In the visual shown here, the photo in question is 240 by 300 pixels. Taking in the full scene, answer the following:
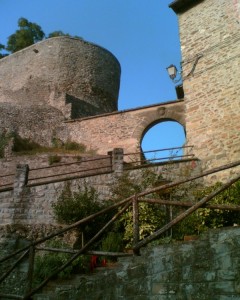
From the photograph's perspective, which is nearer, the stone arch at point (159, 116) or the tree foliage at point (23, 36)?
the stone arch at point (159, 116)

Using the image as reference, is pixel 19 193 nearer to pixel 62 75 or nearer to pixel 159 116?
pixel 159 116

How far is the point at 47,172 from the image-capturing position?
14.0 m

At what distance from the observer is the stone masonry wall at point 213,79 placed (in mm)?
11438

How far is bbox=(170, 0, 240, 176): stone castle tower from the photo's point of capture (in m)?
11.5

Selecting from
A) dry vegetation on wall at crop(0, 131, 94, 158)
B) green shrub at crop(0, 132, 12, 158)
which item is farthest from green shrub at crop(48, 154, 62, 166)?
green shrub at crop(0, 132, 12, 158)

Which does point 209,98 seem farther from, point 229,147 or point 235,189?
point 235,189

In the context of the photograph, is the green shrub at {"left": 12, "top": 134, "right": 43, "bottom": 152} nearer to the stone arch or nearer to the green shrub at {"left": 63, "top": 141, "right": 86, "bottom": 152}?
the green shrub at {"left": 63, "top": 141, "right": 86, "bottom": 152}

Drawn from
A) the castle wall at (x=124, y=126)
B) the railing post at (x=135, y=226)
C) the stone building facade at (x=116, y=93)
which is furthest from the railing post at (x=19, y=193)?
the castle wall at (x=124, y=126)

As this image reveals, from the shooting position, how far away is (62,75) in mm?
23891

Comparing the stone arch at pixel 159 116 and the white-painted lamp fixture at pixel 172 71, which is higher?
the white-painted lamp fixture at pixel 172 71

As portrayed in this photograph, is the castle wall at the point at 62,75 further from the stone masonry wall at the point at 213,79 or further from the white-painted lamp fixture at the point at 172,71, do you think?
the stone masonry wall at the point at 213,79

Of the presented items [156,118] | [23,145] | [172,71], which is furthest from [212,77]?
[23,145]

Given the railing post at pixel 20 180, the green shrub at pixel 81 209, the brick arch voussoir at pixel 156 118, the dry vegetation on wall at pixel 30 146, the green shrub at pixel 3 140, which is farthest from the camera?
the dry vegetation on wall at pixel 30 146

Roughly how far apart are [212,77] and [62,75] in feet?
43.8
